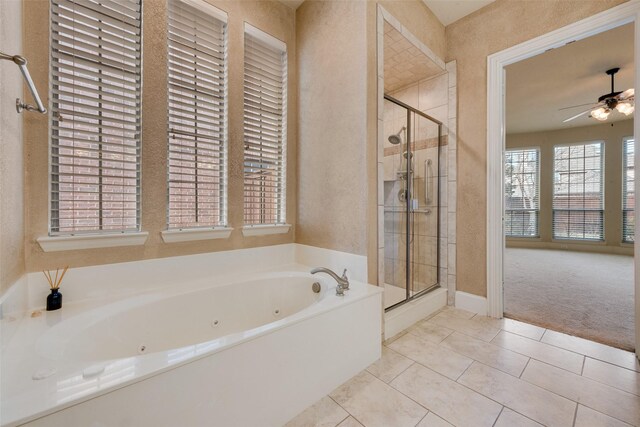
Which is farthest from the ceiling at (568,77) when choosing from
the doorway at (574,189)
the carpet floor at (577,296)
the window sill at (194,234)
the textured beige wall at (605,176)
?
the window sill at (194,234)

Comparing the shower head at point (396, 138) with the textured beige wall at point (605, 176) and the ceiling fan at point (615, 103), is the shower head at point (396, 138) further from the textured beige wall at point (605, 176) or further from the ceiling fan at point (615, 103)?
the textured beige wall at point (605, 176)

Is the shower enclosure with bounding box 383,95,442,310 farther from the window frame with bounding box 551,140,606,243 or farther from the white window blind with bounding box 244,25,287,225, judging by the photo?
the window frame with bounding box 551,140,606,243

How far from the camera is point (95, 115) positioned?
5.25 ft

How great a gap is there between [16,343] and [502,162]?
10.9ft

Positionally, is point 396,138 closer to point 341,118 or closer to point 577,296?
point 341,118

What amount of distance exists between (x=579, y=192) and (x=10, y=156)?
8.76 m

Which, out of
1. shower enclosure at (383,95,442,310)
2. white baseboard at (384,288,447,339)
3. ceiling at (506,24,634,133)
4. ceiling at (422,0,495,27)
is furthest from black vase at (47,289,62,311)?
ceiling at (506,24,634,133)

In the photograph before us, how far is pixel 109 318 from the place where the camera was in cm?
139

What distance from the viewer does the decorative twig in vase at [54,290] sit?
1431mm

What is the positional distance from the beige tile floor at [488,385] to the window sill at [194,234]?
1329 millimetres

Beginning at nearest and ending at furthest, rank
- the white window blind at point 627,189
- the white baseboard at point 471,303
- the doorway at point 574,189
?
the white baseboard at point 471,303 → the doorway at point 574,189 → the white window blind at point 627,189

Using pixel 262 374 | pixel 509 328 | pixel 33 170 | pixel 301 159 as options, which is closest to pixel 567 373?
pixel 509 328

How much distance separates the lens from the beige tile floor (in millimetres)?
1305

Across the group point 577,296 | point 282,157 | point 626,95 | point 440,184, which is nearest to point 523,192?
point 626,95
